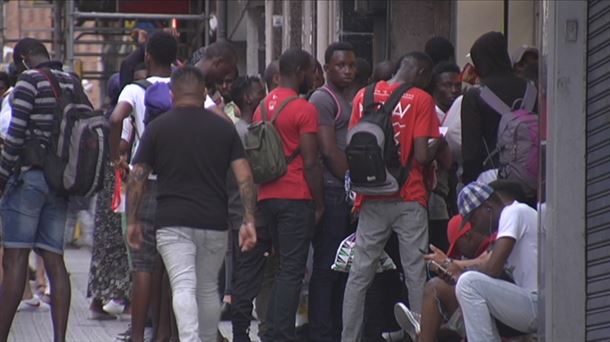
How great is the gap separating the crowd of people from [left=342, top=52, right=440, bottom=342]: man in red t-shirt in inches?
0.5

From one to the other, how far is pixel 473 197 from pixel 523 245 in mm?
425

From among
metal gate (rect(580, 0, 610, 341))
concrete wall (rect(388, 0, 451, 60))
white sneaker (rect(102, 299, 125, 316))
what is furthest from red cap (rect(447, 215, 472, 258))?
concrete wall (rect(388, 0, 451, 60))

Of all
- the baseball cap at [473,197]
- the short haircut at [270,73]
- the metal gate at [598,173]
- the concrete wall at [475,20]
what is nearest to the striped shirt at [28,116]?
the short haircut at [270,73]

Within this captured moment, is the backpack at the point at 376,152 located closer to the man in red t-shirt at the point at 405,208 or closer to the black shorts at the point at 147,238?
the man in red t-shirt at the point at 405,208

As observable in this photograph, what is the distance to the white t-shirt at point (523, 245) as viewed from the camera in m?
8.77

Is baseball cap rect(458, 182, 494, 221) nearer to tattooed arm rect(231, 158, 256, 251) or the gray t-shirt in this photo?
tattooed arm rect(231, 158, 256, 251)

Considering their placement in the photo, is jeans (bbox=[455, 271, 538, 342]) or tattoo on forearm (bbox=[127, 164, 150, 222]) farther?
tattoo on forearm (bbox=[127, 164, 150, 222])

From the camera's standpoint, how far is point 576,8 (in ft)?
26.7

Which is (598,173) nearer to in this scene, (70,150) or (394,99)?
(394,99)

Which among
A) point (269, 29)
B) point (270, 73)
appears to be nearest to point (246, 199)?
point (270, 73)

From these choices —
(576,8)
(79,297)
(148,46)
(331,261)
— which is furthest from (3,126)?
(576,8)

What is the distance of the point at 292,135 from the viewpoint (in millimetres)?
10633

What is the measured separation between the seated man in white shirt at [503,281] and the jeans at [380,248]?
1129 mm

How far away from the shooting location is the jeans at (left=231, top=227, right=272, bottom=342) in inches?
424
